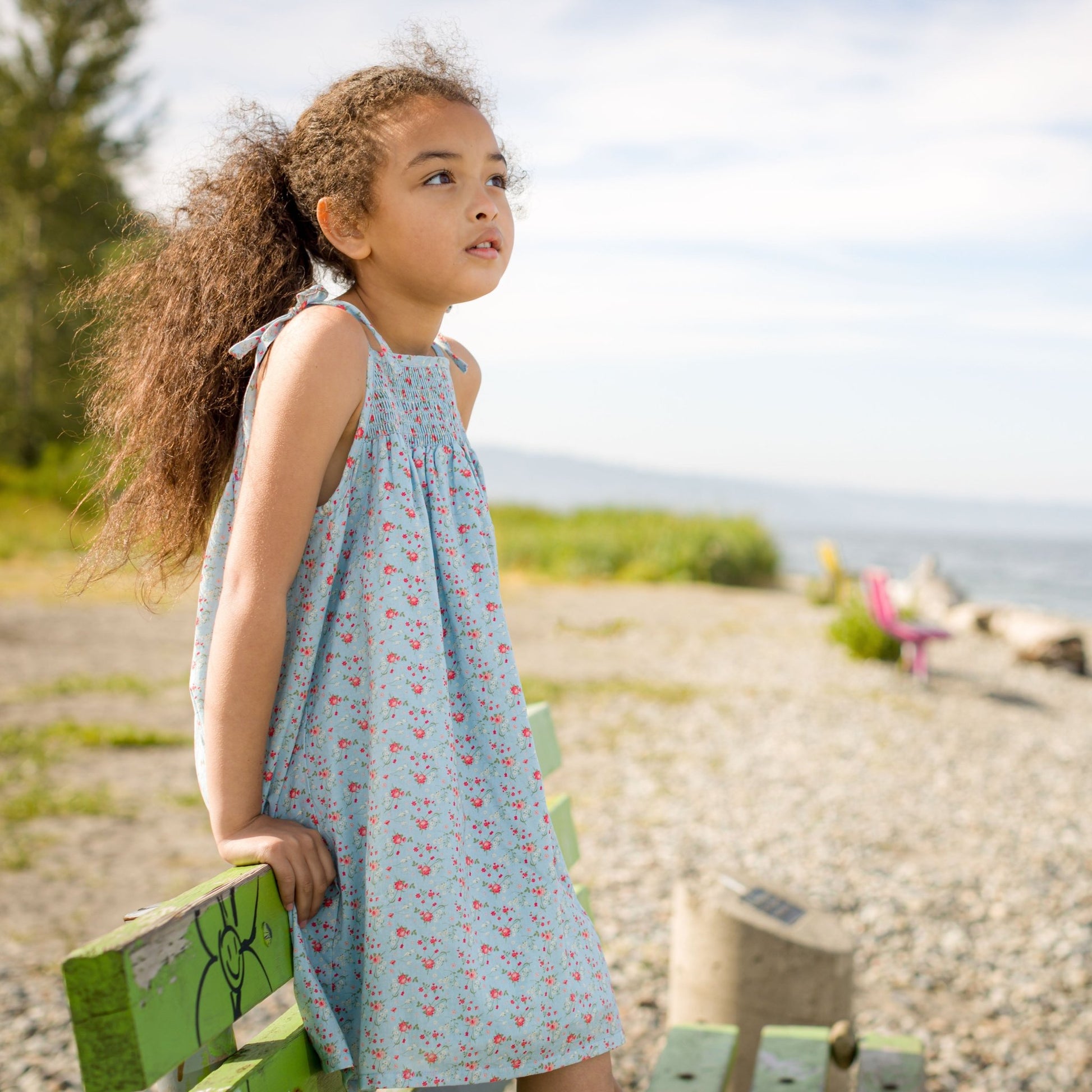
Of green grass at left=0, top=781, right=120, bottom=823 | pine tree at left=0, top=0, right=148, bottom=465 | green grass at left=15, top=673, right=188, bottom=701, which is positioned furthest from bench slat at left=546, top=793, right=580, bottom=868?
pine tree at left=0, top=0, right=148, bottom=465

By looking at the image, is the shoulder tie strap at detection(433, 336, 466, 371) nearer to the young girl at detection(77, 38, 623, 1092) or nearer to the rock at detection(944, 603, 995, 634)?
the young girl at detection(77, 38, 623, 1092)

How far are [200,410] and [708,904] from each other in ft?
6.40

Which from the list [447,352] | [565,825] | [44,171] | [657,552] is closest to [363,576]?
[447,352]

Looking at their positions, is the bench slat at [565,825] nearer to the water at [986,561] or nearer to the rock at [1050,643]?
the rock at [1050,643]

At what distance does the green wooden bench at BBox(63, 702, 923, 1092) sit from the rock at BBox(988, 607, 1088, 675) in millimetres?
9721

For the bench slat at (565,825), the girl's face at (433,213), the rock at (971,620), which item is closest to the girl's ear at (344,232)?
the girl's face at (433,213)

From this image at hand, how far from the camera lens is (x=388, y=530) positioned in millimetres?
1318

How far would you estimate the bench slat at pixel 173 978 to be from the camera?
36.3 inches

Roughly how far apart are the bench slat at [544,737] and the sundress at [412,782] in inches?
23.3

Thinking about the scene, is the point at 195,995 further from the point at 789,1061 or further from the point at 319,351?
the point at 789,1061

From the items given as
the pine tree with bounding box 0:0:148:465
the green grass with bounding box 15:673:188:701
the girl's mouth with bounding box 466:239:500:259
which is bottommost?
the green grass with bounding box 15:673:188:701

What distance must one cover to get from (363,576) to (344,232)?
465mm

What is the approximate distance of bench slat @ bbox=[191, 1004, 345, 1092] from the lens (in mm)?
1115

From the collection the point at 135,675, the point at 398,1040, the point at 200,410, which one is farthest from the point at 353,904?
the point at 135,675
